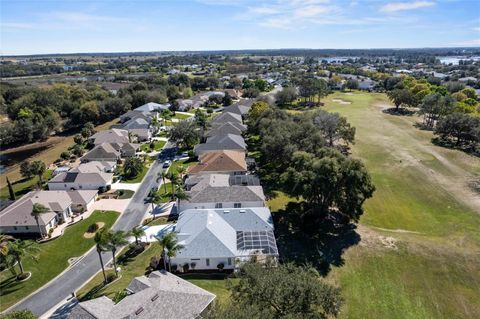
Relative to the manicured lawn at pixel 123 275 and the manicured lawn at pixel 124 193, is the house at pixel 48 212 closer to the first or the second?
the manicured lawn at pixel 124 193

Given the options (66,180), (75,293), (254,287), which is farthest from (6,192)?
(254,287)

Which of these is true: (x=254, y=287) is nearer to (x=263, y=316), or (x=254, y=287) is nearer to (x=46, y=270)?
(x=263, y=316)

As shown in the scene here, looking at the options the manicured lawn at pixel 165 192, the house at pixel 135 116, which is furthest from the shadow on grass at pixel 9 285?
the house at pixel 135 116

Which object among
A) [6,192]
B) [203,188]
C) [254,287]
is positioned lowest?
[6,192]

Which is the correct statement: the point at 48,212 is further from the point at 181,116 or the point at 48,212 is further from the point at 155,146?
the point at 181,116

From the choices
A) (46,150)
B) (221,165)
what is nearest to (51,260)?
(221,165)

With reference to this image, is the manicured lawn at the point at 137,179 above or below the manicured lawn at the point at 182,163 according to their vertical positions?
below
